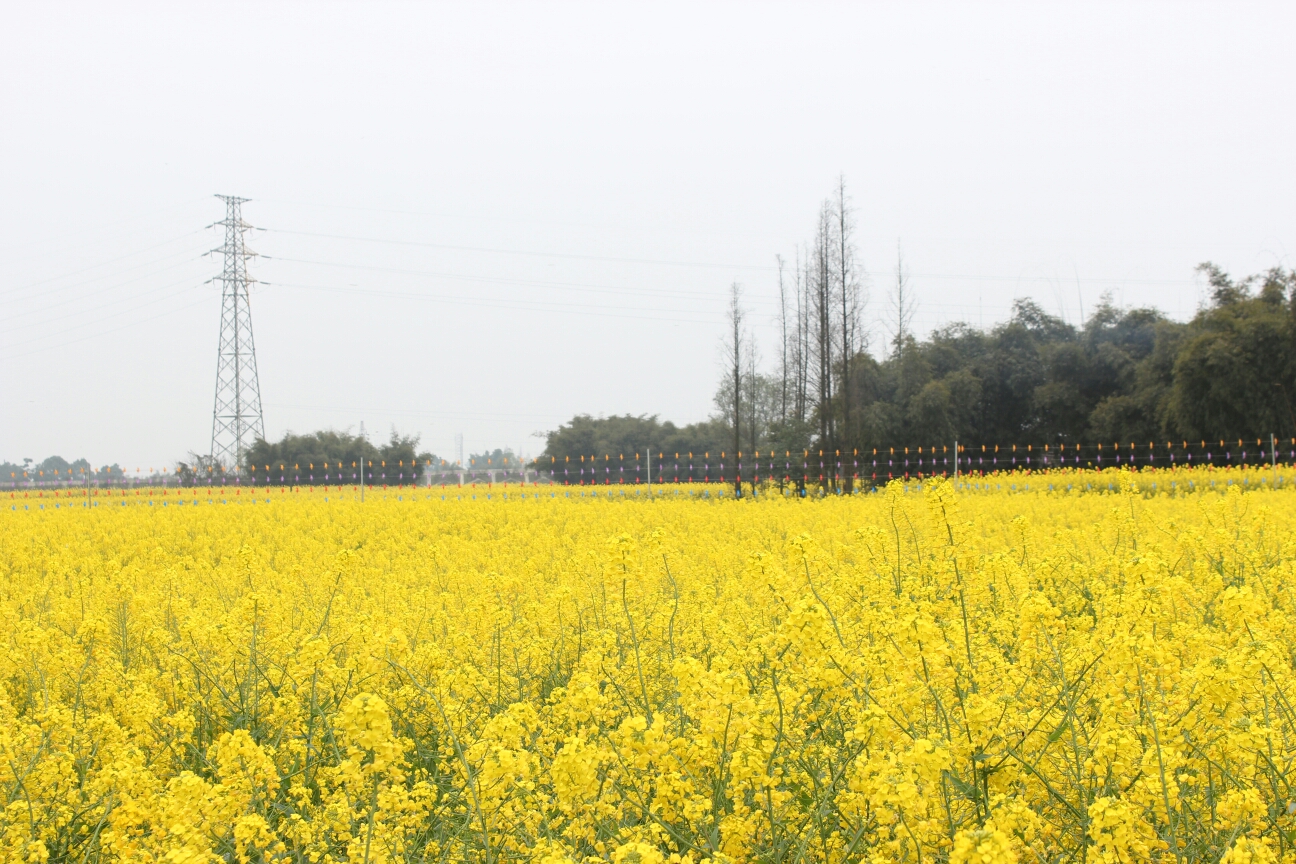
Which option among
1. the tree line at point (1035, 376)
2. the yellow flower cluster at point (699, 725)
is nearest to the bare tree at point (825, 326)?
the tree line at point (1035, 376)

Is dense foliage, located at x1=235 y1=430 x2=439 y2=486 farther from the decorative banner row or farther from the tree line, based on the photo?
the tree line

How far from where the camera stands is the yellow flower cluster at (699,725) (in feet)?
8.68

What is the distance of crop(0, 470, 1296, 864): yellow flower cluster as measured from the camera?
265cm

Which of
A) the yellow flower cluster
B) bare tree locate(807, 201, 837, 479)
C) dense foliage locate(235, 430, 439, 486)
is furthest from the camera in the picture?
dense foliage locate(235, 430, 439, 486)

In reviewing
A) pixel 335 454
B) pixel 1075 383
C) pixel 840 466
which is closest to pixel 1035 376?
pixel 1075 383

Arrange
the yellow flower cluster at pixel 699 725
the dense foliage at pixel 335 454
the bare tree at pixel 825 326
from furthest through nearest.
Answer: the dense foliage at pixel 335 454
the bare tree at pixel 825 326
the yellow flower cluster at pixel 699 725

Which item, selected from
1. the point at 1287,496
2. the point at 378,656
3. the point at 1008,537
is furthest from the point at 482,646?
the point at 1287,496

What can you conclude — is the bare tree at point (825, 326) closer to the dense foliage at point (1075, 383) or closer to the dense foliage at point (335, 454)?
the dense foliage at point (1075, 383)

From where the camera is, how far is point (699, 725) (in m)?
3.34

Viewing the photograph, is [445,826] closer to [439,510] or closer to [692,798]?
[692,798]

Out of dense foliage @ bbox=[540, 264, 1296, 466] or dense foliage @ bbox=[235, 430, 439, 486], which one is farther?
dense foliage @ bbox=[235, 430, 439, 486]

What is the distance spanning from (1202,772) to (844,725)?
123cm

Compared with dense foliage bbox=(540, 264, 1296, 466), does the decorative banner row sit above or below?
below

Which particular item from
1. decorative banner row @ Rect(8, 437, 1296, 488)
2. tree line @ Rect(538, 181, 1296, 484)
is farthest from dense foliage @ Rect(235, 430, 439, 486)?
tree line @ Rect(538, 181, 1296, 484)
